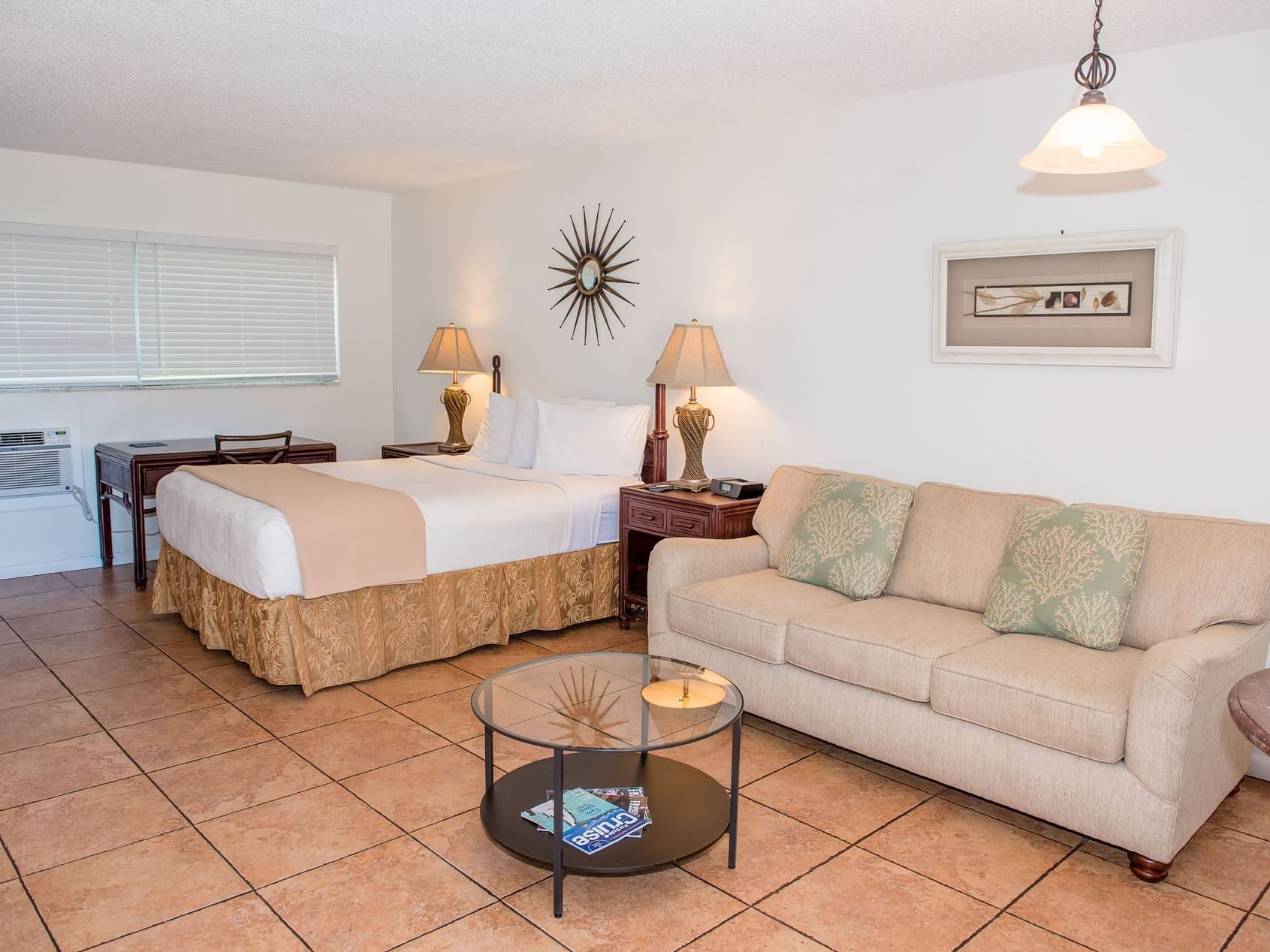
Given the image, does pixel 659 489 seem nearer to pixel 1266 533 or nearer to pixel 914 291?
pixel 914 291

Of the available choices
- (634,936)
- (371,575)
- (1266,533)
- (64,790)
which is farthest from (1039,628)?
(64,790)

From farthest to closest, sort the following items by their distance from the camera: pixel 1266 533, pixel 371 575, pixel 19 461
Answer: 1. pixel 19 461
2. pixel 371 575
3. pixel 1266 533

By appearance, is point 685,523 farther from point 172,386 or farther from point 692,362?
point 172,386

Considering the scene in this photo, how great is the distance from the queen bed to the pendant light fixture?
2.70 meters

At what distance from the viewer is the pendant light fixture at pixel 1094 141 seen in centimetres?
225

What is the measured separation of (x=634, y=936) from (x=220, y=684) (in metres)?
2.32

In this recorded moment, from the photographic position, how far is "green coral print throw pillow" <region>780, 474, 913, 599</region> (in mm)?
3539

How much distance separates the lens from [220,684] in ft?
12.9

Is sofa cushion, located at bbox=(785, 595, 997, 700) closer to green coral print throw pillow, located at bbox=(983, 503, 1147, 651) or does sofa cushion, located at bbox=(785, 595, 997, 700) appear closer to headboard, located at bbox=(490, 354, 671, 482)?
green coral print throw pillow, located at bbox=(983, 503, 1147, 651)

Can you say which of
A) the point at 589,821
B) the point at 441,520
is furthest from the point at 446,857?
the point at 441,520

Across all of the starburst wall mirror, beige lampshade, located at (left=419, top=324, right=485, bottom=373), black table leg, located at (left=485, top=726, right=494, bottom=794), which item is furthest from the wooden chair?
black table leg, located at (left=485, top=726, right=494, bottom=794)

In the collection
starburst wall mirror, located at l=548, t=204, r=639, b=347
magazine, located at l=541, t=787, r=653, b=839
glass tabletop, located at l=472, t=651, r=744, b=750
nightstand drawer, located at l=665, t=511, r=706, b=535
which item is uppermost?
starburst wall mirror, located at l=548, t=204, r=639, b=347

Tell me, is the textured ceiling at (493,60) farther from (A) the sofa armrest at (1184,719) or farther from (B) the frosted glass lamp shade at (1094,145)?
(A) the sofa armrest at (1184,719)

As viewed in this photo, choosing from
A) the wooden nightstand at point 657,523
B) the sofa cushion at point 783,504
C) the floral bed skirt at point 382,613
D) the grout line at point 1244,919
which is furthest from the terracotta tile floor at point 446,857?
the wooden nightstand at point 657,523
